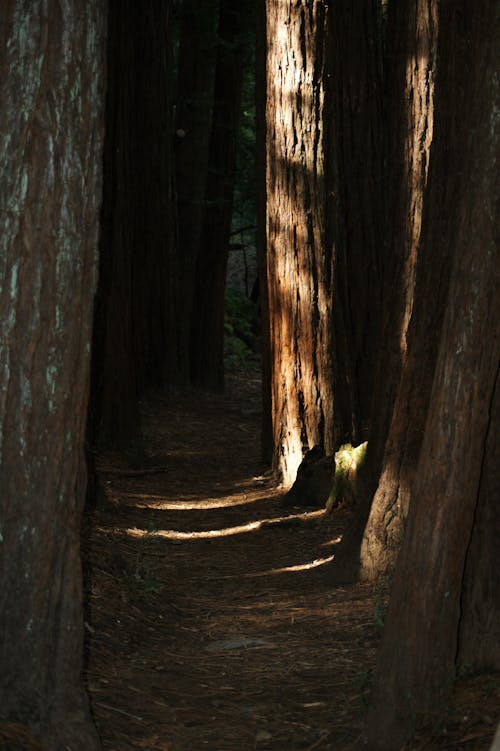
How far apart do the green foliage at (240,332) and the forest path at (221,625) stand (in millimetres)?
12853

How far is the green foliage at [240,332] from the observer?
77.6ft

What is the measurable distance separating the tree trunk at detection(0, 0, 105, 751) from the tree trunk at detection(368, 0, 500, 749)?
1346mm

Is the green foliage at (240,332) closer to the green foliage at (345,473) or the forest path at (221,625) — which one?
the forest path at (221,625)

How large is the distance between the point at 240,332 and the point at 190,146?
8.78 meters

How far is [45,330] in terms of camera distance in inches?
144

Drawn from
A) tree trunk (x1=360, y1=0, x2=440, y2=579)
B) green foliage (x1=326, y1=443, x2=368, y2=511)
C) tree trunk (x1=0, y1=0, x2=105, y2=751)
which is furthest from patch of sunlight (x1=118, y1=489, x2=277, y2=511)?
tree trunk (x1=0, y1=0, x2=105, y2=751)

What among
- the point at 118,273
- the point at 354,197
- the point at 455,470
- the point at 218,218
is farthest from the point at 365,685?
the point at 218,218

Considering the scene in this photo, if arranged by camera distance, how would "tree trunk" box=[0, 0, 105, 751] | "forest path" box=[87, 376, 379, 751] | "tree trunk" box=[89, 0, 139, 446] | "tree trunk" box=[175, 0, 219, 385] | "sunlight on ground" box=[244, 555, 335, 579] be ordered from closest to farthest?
"tree trunk" box=[0, 0, 105, 751] < "forest path" box=[87, 376, 379, 751] < "sunlight on ground" box=[244, 555, 335, 579] < "tree trunk" box=[89, 0, 139, 446] < "tree trunk" box=[175, 0, 219, 385]

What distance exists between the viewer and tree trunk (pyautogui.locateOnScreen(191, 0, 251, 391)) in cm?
1802

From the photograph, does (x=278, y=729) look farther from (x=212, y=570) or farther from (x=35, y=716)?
(x=212, y=570)

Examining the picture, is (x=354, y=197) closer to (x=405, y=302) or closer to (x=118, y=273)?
(x=118, y=273)

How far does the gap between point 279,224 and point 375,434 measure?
373 centimetres

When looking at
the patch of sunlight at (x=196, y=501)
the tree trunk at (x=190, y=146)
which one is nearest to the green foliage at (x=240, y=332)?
the tree trunk at (x=190, y=146)

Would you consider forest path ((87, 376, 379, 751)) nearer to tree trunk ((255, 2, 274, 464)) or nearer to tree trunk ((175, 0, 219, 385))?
tree trunk ((255, 2, 274, 464))
